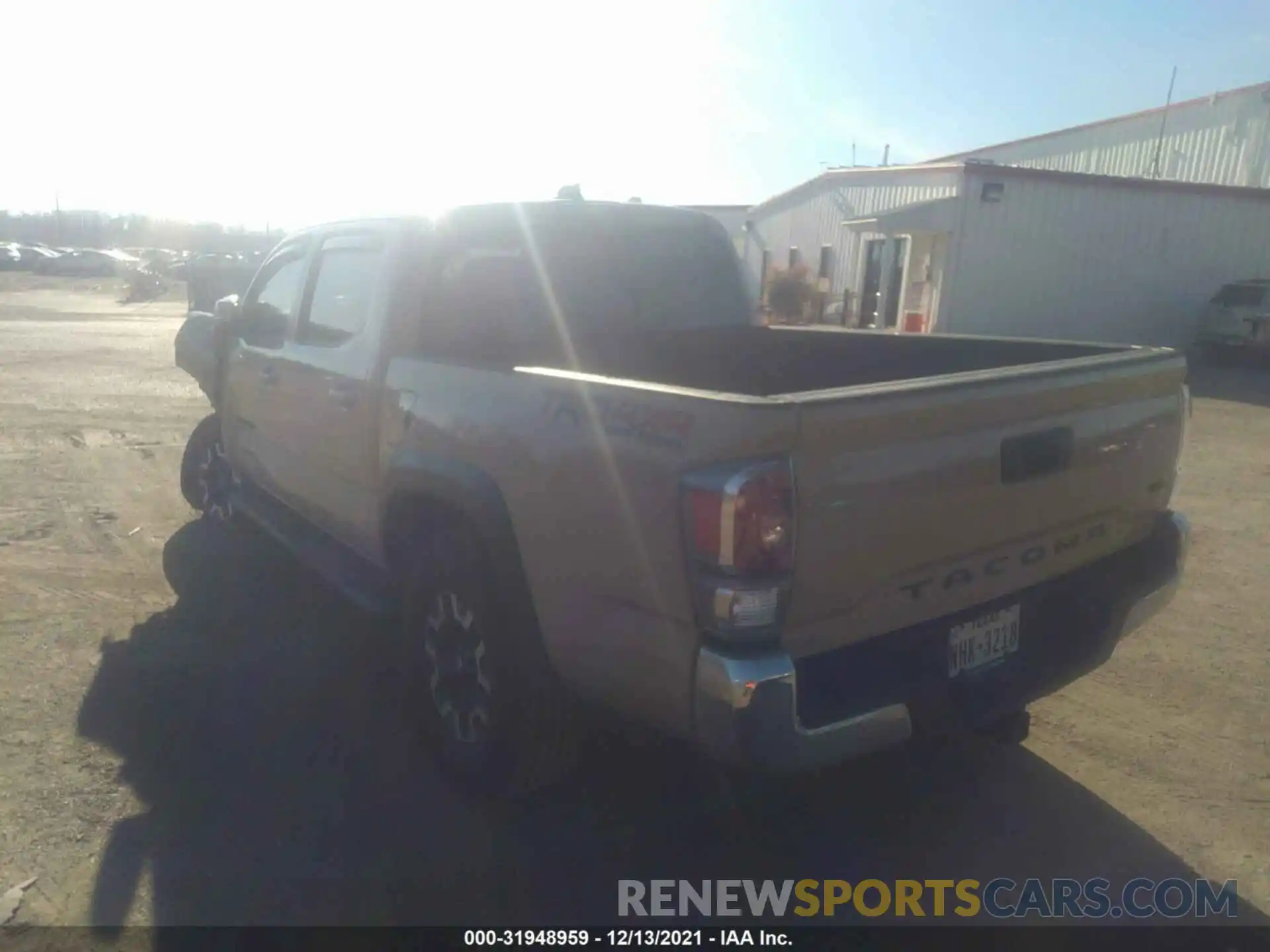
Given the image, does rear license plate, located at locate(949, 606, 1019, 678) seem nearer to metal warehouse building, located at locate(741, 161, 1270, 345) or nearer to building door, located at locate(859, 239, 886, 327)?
metal warehouse building, located at locate(741, 161, 1270, 345)

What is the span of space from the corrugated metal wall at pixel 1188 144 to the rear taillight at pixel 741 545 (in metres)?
23.1

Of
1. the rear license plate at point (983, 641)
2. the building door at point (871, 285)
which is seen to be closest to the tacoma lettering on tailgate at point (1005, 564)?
the rear license plate at point (983, 641)

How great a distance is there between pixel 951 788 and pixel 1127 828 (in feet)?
1.89

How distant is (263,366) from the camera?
518 cm

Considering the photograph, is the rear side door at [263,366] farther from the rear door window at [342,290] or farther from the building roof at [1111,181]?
the building roof at [1111,181]

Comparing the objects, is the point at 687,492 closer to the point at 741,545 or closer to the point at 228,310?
the point at 741,545

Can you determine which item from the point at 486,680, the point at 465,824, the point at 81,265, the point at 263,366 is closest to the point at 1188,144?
the point at 263,366

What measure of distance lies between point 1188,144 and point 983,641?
27817 mm

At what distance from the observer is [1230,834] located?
3.37 metres

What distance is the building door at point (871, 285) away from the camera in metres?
23.2

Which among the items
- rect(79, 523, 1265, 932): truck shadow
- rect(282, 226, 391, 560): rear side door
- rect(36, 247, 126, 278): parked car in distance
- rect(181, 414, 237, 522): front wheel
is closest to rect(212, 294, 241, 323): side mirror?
rect(181, 414, 237, 522): front wheel


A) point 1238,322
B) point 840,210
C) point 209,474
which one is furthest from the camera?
point 840,210

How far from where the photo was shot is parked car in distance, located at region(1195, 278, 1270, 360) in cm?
1800

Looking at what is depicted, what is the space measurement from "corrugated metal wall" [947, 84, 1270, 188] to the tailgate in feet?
71.3
